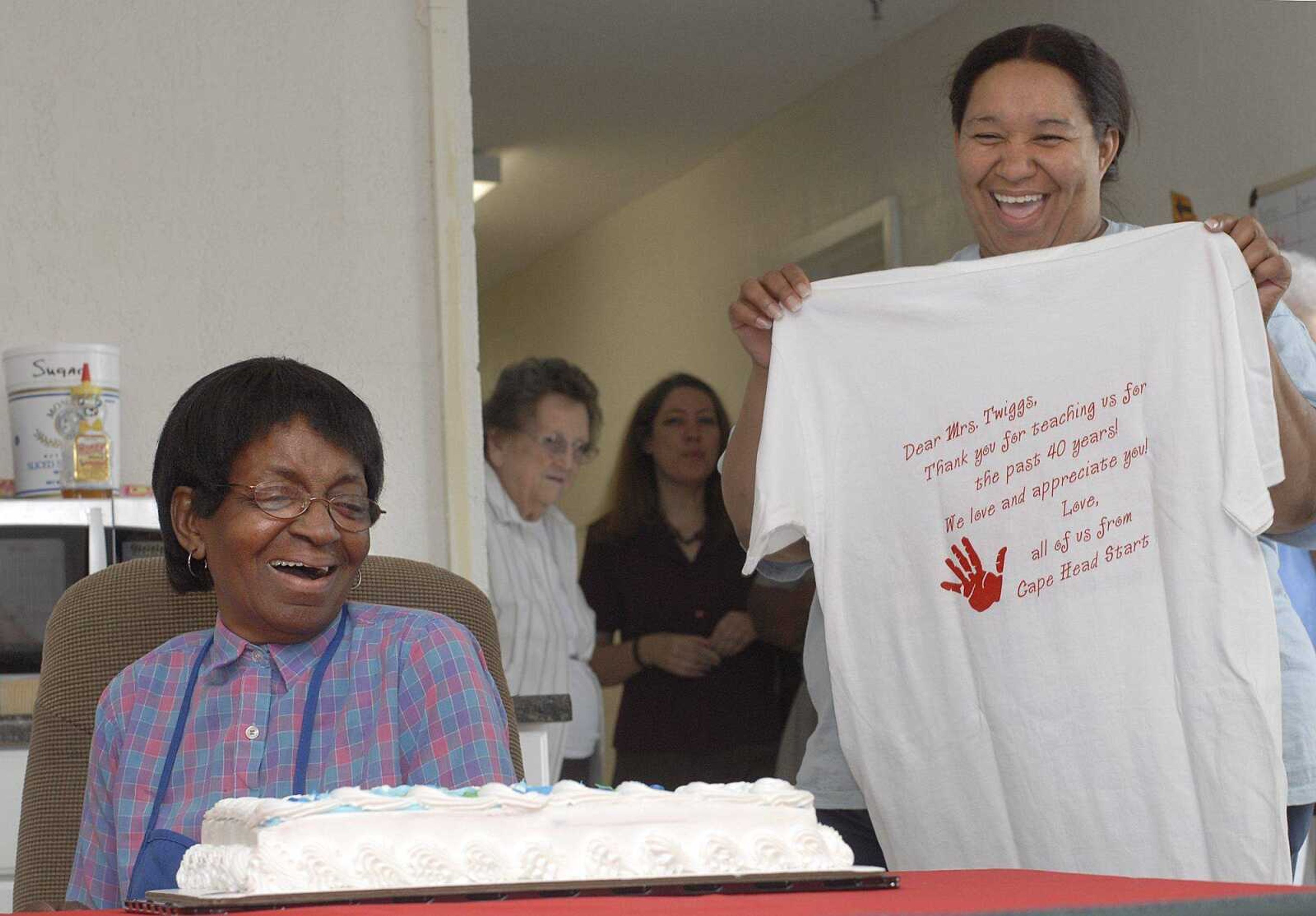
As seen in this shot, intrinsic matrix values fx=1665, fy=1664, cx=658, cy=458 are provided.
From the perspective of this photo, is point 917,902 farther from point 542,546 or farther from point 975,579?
point 542,546

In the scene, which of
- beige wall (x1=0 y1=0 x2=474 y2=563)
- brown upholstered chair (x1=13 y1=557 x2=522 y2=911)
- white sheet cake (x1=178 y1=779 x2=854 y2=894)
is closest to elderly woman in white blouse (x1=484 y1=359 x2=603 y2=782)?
beige wall (x1=0 y1=0 x2=474 y2=563)

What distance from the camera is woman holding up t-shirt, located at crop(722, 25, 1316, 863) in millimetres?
1752

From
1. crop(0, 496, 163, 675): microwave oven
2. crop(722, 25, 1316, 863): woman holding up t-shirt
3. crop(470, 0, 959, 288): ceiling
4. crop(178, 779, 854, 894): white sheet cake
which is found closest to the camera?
crop(178, 779, 854, 894): white sheet cake

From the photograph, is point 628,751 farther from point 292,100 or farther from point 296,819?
point 296,819

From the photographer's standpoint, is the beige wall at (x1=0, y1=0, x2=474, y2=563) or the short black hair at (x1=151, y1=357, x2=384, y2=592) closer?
the short black hair at (x1=151, y1=357, x2=384, y2=592)

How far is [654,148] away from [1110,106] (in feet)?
14.2

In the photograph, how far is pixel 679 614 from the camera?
3.86 metres

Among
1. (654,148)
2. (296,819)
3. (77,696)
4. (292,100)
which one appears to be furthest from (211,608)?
(654,148)

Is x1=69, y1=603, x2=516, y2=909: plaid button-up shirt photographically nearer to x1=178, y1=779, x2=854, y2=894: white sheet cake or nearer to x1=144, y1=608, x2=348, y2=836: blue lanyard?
x1=144, y1=608, x2=348, y2=836: blue lanyard

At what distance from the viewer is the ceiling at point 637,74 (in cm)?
473

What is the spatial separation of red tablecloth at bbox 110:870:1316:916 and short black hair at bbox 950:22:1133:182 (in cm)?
107

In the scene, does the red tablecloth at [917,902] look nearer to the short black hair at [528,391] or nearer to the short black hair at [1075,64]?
the short black hair at [1075,64]

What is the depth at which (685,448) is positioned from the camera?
12.7 ft

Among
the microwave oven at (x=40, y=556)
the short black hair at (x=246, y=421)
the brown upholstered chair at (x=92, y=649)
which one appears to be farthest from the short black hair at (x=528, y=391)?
the short black hair at (x=246, y=421)
